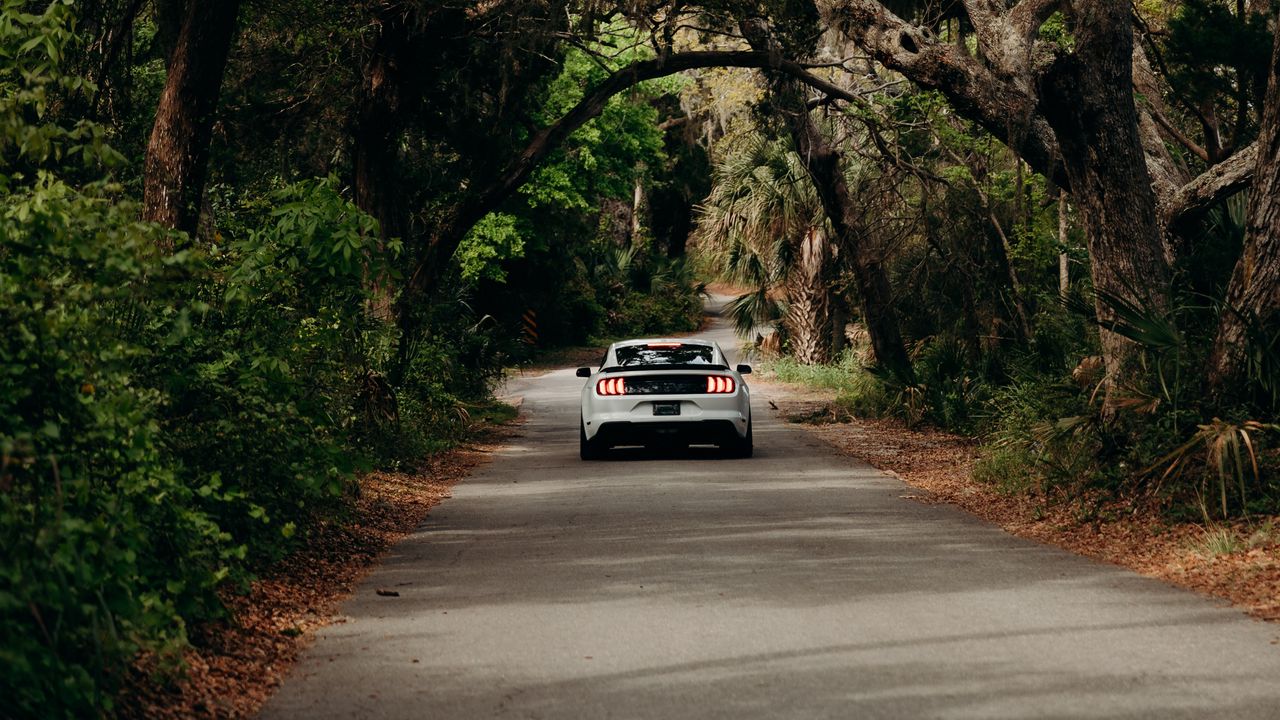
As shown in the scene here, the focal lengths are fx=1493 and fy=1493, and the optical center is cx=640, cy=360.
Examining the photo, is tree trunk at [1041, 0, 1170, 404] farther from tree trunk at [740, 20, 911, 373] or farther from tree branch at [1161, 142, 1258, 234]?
tree trunk at [740, 20, 911, 373]

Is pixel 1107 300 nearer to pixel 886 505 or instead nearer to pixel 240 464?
pixel 886 505

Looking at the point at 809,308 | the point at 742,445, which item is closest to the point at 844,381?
the point at 809,308

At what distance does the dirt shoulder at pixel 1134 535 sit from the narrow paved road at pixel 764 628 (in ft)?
1.09

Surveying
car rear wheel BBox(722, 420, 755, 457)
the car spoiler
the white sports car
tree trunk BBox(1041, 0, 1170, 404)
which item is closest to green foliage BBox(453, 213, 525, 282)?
the car spoiler

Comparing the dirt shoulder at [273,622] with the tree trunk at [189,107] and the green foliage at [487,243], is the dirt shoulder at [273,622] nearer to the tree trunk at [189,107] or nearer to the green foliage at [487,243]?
the tree trunk at [189,107]

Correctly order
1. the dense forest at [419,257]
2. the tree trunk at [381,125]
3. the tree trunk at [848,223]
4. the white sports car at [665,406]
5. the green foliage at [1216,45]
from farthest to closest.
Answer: the tree trunk at [848,223] → the tree trunk at [381,125] → the white sports car at [665,406] → the green foliage at [1216,45] → the dense forest at [419,257]

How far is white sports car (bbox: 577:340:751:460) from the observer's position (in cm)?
1838

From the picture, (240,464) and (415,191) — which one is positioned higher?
(415,191)

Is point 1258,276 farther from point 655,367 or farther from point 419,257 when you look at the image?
point 419,257

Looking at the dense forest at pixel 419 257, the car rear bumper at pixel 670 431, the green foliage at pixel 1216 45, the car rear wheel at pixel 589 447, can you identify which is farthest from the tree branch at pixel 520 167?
the green foliage at pixel 1216 45

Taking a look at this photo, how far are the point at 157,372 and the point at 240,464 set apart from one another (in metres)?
0.94

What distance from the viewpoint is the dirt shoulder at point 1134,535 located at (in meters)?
9.24

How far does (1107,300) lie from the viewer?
489 inches

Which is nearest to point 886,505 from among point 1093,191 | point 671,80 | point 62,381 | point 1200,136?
point 1093,191
